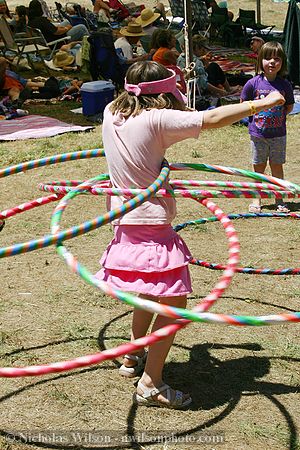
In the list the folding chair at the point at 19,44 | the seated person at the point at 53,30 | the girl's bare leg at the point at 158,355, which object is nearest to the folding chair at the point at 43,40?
the folding chair at the point at 19,44

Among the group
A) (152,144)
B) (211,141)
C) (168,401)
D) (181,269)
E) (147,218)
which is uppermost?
(152,144)

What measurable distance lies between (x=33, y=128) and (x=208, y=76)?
3596 millimetres

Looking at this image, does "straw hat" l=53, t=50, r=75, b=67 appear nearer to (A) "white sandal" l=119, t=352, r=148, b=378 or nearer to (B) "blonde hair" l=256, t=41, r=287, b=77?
(B) "blonde hair" l=256, t=41, r=287, b=77

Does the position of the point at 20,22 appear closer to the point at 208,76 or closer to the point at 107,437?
the point at 208,76

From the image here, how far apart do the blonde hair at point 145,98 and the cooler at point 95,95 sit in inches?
298

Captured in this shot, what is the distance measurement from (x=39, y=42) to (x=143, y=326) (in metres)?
13.5

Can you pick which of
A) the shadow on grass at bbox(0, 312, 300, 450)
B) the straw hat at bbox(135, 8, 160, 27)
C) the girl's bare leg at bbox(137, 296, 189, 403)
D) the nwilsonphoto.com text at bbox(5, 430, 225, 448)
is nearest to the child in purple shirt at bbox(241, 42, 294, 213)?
the shadow on grass at bbox(0, 312, 300, 450)

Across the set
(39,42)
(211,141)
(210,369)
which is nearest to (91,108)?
(211,141)

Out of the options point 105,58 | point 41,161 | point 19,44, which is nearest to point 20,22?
point 19,44

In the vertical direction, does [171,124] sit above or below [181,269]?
above

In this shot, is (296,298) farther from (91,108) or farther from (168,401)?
(91,108)

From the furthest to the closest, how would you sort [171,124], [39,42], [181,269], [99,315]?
[39,42] < [99,315] < [181,269] < [171,124]

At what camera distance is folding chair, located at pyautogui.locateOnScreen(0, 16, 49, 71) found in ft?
51.0

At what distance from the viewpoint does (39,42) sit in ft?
54.7
